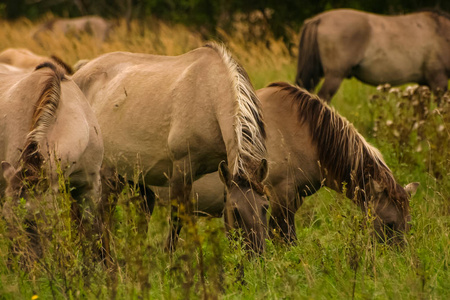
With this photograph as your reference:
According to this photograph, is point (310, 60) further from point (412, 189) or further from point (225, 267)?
point (225, 267)

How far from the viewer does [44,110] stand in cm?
429

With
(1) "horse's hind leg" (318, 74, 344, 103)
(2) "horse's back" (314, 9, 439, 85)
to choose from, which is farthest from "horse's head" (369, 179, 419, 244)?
(2) "horse's back" (314, 9, 439, 85)

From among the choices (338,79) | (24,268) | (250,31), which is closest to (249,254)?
(24,268)

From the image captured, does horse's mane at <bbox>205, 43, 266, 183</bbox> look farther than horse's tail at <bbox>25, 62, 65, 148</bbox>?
Yes

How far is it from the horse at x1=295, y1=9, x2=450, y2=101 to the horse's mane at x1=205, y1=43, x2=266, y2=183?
450 cm

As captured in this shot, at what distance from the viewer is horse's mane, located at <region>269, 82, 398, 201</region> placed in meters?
5.12

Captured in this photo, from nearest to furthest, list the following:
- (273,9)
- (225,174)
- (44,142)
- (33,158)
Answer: (33,158) < (44,142) < (225,174) < (273,9)

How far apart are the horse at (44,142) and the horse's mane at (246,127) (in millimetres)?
987

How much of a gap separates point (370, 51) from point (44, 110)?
6.21m

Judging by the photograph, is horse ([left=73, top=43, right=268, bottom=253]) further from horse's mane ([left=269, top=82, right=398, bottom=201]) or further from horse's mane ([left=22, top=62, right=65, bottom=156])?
horse's mane ([left=269, top=82, right=398, bottom=201])

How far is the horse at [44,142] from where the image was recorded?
12.5 ft

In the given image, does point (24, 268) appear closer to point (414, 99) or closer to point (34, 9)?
point (414, 99)

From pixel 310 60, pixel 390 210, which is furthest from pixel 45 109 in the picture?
pixel 310 60

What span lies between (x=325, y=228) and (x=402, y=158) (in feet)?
7.49
